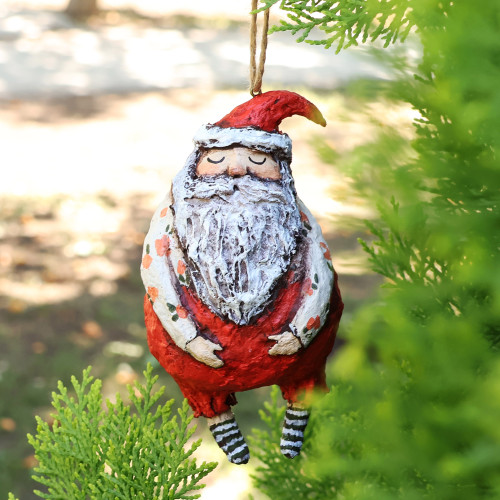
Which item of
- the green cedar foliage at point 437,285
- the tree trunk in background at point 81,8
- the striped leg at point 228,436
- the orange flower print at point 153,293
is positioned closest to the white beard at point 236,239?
the orange flower print at point 153,293

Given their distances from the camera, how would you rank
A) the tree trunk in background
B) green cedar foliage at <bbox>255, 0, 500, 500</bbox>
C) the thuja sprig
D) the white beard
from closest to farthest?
green cedar foliage at <bbox>255, 0, 500, 500</bbox> → the white beard → the thuja sprig → the tree trunk in background

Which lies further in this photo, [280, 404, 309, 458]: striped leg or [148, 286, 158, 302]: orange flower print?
[280, 404, 309, 458]: striped leg

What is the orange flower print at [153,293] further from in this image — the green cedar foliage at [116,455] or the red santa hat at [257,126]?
the green cedar foliage at [116,455]

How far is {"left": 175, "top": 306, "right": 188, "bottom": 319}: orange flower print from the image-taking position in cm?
162

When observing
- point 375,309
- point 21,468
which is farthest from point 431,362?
point 21,468

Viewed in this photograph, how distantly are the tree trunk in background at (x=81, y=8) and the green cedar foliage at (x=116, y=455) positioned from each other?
10948mm

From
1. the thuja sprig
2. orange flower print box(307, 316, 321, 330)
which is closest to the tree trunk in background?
the thuja sprig

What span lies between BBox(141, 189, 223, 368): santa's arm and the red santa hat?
0.72 ft

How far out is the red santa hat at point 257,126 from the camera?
1674 millimetres

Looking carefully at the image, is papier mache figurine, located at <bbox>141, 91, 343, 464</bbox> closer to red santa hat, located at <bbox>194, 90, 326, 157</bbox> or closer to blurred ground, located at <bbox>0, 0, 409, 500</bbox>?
red santa hat, located at <bbox>194, 90, 326, 157</bbox>

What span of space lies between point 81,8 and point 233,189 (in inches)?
452

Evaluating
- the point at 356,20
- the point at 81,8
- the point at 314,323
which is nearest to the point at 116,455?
the point at 314,323

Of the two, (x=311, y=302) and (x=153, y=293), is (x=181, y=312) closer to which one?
(x=153, y=293)

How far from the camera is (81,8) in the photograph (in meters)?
12.0
